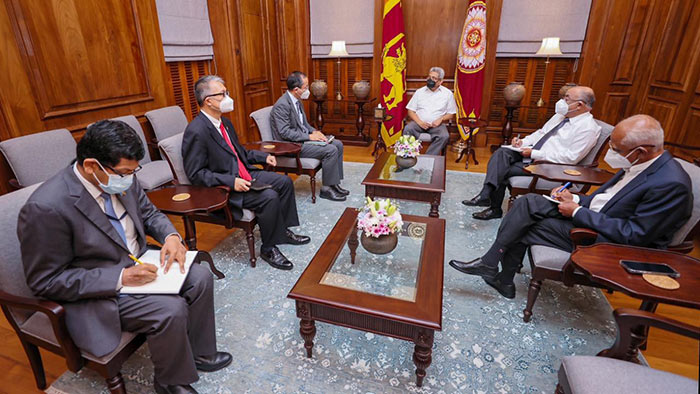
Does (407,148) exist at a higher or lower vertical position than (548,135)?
lower

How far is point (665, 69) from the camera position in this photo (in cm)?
426

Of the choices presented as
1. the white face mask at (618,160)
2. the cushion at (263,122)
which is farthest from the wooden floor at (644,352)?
the cushion at (263,122)

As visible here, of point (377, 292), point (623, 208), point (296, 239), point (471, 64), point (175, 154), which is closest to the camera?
point (377, 292)

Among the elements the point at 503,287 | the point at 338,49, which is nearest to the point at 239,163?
the point at 503,287

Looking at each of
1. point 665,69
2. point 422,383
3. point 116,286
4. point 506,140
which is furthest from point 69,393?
point 665,69

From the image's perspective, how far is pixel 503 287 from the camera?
2307 millimetres

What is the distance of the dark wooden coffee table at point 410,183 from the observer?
2900 millimetres

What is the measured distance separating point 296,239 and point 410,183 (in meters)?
1.11

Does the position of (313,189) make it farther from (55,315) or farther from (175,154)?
(55,315)

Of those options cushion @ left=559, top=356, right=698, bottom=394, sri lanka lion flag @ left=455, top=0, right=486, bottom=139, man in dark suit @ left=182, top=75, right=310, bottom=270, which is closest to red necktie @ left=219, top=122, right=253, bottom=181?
man in dark suit @ left=182, top=75, right=310, bottom=270

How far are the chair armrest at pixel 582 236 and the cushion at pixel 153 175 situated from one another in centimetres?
312

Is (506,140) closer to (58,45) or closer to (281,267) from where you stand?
(281,267)

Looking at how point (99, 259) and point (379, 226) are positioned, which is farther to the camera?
point (379, 226)

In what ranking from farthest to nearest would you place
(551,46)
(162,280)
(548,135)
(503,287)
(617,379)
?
(551,46)
(548,135)
(503,287)
(162,280)
(617,379)
